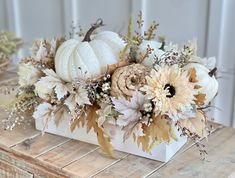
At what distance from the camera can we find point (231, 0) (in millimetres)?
1399

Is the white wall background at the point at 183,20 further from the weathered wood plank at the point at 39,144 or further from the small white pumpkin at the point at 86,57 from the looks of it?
the weathered wood plank at the point at 39,144

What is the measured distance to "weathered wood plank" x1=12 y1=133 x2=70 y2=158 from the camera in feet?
3.51

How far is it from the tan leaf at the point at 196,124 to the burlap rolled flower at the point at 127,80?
5.6 inches

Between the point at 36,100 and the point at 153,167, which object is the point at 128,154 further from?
the point at 36,100

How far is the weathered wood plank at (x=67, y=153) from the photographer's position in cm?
102

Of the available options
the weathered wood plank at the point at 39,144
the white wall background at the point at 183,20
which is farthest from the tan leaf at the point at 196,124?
the white wall background at the point at 183,20

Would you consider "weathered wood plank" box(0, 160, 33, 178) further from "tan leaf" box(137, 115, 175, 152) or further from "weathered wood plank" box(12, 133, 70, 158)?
"tan leaf" box(137, 115, 175, 152)

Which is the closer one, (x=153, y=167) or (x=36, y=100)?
(x=153, y=167)

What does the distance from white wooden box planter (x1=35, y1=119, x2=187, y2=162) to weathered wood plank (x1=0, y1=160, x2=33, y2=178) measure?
0.15m

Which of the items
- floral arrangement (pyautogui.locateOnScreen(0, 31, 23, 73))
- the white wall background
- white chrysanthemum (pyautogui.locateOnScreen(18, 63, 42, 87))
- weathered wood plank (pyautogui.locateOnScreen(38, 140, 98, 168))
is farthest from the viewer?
floral arrangement (pyautogui.locateOnScreen(0, 31, 23, 73))

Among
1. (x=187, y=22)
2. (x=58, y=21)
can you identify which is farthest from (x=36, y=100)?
(x=58, y=21)

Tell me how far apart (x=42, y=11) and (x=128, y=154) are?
3.85 feet

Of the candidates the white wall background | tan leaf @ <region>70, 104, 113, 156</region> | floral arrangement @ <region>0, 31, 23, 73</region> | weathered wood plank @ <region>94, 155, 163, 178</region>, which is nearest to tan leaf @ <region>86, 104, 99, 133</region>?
tan leaf @ <region>70, 104, 113, 156</region>

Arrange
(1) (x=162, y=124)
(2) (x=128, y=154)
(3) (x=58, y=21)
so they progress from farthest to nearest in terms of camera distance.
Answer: (3) (x=58, y=21), (2) (x=128, y=154), (1) (x=162, y=124)
